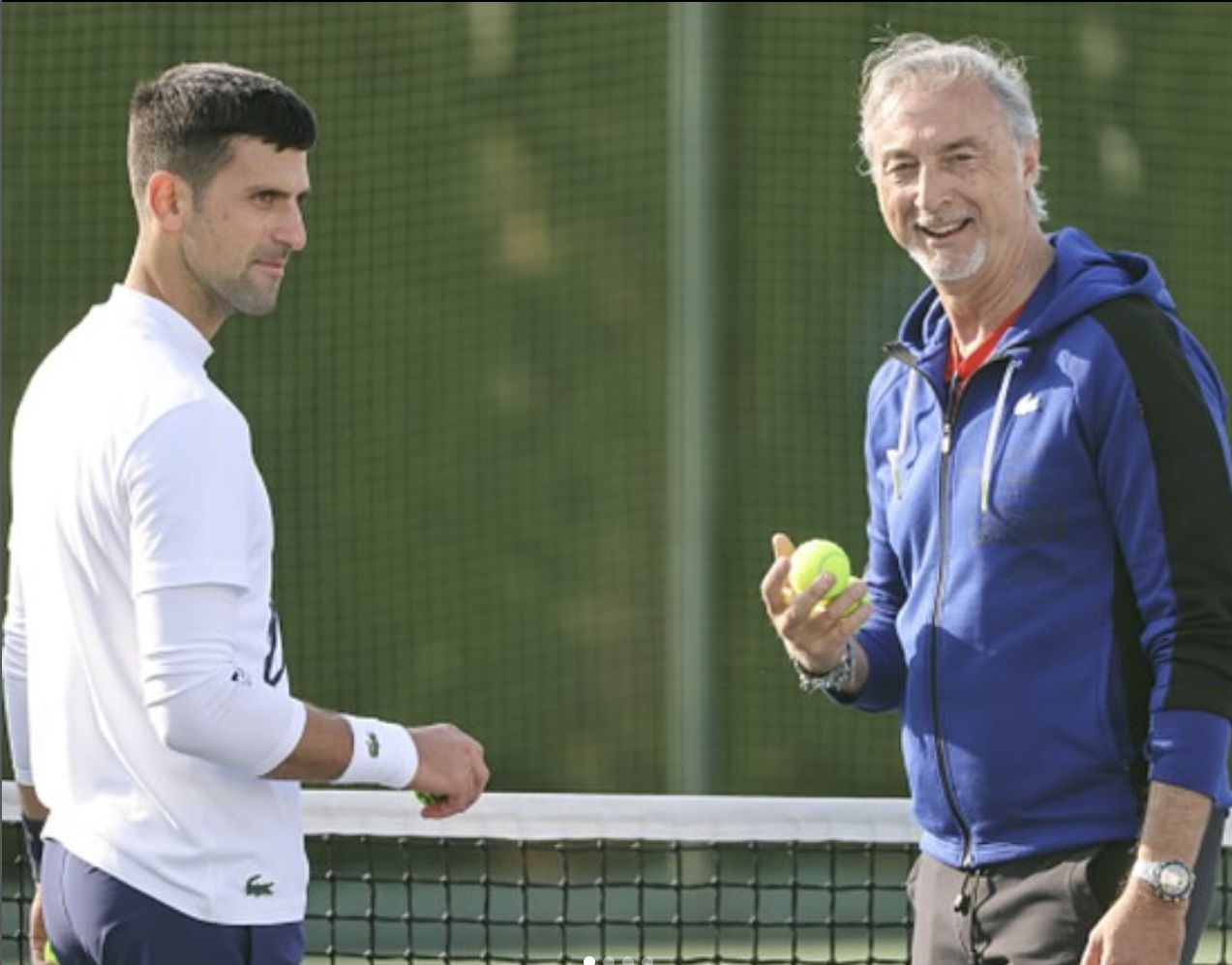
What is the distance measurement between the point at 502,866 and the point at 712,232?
2.85m

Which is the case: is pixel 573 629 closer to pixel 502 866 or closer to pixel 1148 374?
pixel 502 866

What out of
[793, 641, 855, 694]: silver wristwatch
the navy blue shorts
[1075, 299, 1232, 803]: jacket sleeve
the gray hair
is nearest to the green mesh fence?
[793, 641, 855, 694]: silver wristwatch

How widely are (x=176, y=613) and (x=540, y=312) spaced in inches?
371

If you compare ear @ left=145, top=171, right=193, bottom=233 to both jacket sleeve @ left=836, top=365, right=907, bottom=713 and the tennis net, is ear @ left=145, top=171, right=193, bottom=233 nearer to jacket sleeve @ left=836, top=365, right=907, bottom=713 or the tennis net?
jacket sleeve @ left=836, top=365, right=907, bottom=713

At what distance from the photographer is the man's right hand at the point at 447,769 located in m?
3.77

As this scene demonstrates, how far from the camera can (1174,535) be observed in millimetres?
3861

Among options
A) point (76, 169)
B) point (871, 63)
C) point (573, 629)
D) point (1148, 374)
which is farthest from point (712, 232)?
point (1148, 374)

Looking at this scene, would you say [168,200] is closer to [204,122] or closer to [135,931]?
[204,122]

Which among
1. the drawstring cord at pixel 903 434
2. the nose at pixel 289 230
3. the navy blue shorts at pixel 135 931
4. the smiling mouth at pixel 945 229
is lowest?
the navy blue shorts at pixel 135 931

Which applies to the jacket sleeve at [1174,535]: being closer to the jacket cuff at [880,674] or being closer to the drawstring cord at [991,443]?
the drawstring cord at [991,443]

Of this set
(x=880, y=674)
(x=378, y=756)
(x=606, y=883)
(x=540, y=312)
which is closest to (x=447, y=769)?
(x=378, y=756)

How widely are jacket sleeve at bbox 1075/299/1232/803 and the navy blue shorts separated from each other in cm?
119

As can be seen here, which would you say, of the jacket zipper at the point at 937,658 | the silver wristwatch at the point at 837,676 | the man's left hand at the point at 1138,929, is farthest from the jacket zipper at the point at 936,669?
the man's left hand at the point at 1138,929

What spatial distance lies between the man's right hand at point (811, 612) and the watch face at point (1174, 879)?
643 millimetres
